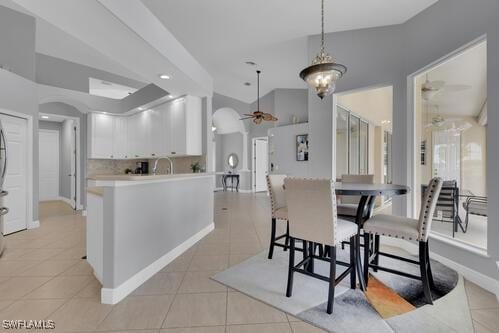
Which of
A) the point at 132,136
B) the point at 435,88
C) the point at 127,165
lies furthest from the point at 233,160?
the point at 435,88

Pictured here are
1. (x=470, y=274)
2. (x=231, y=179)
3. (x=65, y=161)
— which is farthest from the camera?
(x=231, y=179)

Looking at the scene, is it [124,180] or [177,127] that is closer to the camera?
[124,180]

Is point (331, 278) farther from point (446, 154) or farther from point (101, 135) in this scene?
point (101, 135)

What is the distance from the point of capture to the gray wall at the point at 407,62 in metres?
2.15

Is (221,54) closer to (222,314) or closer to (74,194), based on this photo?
(222,314)

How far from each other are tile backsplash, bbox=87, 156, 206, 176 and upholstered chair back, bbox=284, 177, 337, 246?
2641 mm

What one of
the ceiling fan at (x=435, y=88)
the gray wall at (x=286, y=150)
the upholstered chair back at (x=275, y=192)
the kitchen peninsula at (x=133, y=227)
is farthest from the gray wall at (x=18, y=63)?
the ceiling fan at (x=435, y=88)

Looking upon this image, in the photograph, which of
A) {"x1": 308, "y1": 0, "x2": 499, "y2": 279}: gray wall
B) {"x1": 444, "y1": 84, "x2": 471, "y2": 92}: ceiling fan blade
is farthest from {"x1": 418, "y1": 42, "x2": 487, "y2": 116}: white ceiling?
{"x1": 308, "y1": 0, "x2": 499, "y2": 279}: gray wall

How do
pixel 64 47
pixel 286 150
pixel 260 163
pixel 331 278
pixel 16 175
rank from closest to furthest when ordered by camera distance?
pixel 331 278
pixel 16 175
pixel 64 47
pixel 286 150
pixel 260 163

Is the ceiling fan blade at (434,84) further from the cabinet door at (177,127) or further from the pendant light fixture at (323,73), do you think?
the cabinet door at (177,127)

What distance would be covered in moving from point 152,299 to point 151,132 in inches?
150

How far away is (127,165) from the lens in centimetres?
605

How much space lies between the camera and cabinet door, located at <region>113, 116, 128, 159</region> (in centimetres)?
561

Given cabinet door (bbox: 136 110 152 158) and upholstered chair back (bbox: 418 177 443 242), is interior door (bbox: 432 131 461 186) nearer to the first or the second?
upholstered chair back (bbox: 418 177 443 242)
